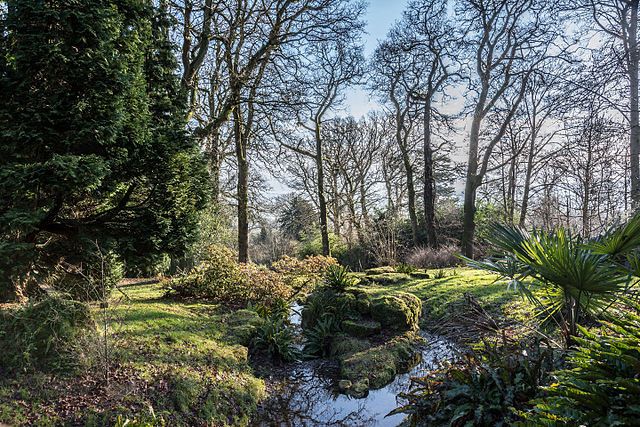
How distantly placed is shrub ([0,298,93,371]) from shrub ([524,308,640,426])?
4.06 metres

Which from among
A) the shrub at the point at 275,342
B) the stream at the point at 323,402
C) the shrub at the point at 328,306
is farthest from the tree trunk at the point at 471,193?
the shrub at the point at 275,342

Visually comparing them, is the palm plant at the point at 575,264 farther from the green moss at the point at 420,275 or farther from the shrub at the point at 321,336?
the green moss at the point at 420,275

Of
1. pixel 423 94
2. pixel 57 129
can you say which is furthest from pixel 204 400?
pixel 423 94

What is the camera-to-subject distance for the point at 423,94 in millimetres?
15359

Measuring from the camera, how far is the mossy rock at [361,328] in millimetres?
6473

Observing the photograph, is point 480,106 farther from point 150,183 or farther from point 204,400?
point 204,400

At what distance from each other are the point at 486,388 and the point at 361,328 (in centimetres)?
361

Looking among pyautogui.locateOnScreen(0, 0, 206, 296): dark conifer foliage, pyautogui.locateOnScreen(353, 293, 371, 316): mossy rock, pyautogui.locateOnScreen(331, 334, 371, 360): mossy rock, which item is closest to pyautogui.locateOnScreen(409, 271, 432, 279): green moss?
pyautogui.locateOnScreen(353, 293, 371, 316): mossy rock

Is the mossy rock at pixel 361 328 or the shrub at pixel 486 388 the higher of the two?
the shrub at pixel 486 388

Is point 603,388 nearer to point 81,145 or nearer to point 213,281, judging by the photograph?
point 81,145

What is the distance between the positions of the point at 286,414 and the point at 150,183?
382 cm

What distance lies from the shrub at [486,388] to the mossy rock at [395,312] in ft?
10.2

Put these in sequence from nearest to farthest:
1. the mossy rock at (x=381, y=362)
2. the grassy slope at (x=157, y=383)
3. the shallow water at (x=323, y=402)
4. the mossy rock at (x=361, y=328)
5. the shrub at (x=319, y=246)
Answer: the grassy slope at (x=157, y=383) → the shallow water at (x=323, y=402) → the mossy rock at (x=381, y=362) → the mossy rock at (x=361, y=328) → the shrub at (x=319, y=246)

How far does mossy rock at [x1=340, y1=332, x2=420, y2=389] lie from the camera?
16.5ft
